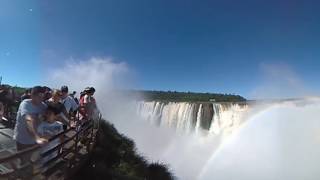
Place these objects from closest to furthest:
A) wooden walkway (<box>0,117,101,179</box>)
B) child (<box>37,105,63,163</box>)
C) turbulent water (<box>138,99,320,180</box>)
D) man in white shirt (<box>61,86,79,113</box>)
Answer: wooden walkway (<box>0,117,101,179</box>), child (<box>37,105,63,163</box>), man in white shirt (<box>61,86,79,113</box>), turbulent water (<box>138,99,320,180</box>)

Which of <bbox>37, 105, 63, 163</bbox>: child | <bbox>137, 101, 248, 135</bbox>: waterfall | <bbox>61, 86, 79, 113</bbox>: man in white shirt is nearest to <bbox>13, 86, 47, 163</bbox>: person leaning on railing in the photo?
<bbox>37, 105, 63, 163</bbox>: child

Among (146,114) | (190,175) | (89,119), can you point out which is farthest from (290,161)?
(89,119)

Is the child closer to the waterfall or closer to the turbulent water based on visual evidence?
the turbulent water

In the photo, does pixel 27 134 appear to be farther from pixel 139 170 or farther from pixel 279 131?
pixel 279 131

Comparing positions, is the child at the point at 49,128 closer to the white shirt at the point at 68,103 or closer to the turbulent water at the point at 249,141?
the white shirt at the point at 68,103

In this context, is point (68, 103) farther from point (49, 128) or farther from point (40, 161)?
point (40, 161)

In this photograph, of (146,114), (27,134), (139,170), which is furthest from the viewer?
(146,114)
